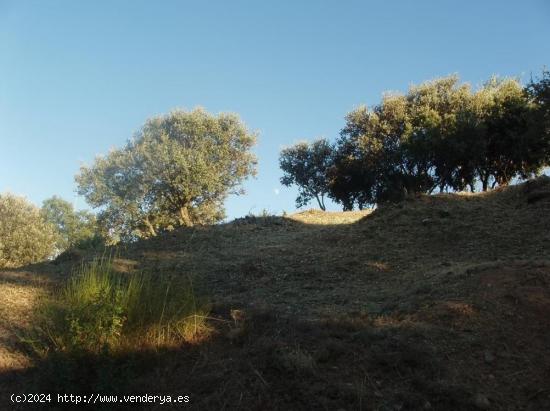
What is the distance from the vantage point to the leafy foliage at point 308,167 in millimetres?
22812

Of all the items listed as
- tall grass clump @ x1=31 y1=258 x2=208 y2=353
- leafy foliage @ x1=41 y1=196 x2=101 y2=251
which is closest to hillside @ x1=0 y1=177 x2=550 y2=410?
tall grass clump @ x1=31 y1=258 x2=208 y2=353

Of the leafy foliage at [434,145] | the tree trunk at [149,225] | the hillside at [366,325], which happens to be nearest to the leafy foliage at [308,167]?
the leafy foliage at [434,145]

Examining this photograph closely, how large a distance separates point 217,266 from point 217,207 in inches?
610

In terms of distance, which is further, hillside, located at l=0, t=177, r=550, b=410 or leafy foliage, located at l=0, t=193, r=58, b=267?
leafy foliage, located at l=0, t=193, r=58, b=267

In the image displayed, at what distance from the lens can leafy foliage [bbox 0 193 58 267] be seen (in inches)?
893

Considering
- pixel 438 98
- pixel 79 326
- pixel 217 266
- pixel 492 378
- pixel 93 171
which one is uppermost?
pixel 438 98

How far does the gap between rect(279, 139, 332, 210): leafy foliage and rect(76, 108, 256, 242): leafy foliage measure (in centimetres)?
213

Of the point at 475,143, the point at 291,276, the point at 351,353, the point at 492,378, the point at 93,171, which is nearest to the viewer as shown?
the point at 492,378

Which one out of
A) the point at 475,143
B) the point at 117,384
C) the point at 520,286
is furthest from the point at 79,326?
the point at 475,143

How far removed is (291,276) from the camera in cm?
661

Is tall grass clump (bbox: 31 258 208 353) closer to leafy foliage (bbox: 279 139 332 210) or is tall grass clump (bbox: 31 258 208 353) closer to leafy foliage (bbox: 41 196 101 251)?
leafy foliage (bbox: 279 139 332 210)

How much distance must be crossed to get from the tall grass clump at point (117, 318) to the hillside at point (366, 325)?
0.18 meters

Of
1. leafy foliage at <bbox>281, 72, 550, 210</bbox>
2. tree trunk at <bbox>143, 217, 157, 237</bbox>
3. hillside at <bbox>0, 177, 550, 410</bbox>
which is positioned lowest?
hillside at <bbox>0, 177, 550, 410</bbox>

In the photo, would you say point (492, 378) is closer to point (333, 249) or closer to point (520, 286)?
point (520, 286)
